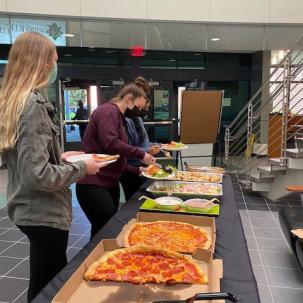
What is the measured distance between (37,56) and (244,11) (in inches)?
244

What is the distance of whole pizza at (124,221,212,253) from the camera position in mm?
1456

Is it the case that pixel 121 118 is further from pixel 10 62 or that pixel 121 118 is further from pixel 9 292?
pixel 9 292

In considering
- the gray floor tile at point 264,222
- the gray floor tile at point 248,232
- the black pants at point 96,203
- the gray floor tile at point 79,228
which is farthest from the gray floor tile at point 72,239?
the gray floor tile at point 264,222

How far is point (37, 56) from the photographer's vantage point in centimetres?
128

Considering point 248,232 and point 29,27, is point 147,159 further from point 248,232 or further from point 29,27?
point 29,27

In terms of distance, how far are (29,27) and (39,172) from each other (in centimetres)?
609

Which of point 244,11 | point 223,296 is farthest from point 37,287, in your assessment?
point 244,11

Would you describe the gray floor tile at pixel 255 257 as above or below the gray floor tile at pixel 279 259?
above

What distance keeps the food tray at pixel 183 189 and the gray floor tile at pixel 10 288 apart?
1.20 m

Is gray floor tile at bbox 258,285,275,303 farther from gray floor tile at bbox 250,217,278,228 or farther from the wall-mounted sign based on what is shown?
the wall-mounted sign

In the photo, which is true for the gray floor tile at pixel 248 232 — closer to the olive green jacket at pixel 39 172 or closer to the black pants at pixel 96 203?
the black pants at pixel 96 203

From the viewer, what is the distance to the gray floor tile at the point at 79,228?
11.7ft

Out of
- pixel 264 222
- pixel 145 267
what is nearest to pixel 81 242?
pixel 264 222

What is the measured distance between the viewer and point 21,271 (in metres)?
2.71
